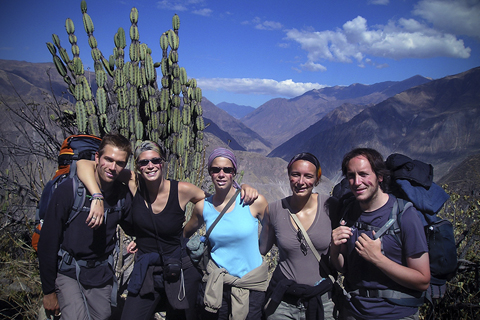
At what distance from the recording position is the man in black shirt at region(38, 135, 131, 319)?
2.15 m

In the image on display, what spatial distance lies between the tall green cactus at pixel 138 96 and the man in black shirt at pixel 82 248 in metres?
3.07

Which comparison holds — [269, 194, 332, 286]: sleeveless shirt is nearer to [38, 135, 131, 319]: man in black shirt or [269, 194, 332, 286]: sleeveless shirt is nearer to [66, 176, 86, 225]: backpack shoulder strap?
[38, 135, 131, 319]: man in black shirt

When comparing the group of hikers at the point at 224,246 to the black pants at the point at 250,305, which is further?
the black pants at the point at 250,305

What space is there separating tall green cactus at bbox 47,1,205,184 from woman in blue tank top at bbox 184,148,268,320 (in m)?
3.21

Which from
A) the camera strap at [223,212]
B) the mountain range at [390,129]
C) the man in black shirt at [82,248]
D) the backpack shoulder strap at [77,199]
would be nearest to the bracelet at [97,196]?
the man in black shirt at [82,248]

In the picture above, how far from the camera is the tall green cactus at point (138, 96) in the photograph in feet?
16.9

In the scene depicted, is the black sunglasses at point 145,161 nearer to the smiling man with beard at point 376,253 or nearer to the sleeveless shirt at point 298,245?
the sleeveless shirt at point 298,245

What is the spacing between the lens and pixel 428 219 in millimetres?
1897

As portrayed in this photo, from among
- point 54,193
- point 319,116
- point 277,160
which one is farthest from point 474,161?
point 319,116

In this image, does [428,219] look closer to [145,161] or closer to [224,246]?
[224,246]

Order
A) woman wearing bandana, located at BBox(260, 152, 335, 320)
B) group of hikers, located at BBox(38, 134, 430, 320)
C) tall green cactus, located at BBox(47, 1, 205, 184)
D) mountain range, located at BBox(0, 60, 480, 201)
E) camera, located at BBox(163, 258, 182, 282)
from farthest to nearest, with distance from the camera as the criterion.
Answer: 1. mountain range, located at BBox(0, 60, 480, 201)
2. tall green cactus, located at BBox(47, 1, 205, 184)
3. camera, located at BBox(163, 258, 182, 282)
4. woman wearing bandana, located at BBox(260, 152, 335, 320)
5. group of hikers, located at BBox(38, 134, 430, 320)

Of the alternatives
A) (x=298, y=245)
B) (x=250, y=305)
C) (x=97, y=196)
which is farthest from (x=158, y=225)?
(x=298, y=245)

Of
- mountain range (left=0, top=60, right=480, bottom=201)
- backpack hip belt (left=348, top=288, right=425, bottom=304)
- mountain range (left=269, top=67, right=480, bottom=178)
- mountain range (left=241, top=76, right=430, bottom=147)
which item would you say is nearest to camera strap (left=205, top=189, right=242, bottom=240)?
backpack hip belt (left=348, top=288, right=425, bottom=304)

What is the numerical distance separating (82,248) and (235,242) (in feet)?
3.72
